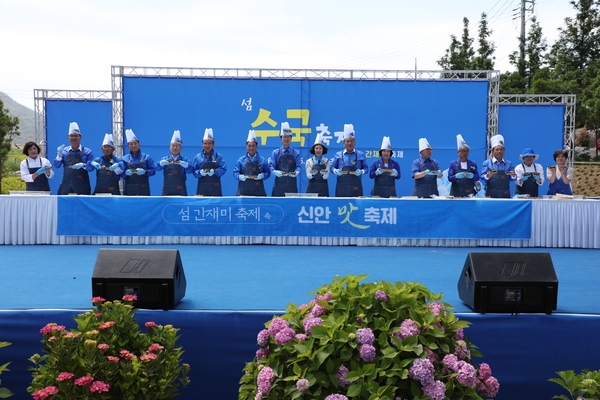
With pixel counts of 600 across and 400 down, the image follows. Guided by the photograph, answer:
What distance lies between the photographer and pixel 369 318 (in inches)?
71.4

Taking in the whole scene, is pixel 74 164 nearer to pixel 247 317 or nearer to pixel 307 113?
pixel 307 113

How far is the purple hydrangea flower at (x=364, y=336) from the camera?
172cm

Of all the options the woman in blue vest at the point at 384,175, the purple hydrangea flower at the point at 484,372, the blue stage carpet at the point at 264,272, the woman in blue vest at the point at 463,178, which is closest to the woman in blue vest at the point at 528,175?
the woman in blue vest at the point at 463,178

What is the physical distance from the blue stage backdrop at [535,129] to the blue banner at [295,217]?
5.23 meters

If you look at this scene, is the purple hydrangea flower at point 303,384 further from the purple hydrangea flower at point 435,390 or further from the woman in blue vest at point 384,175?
the woman in blue vest at point 384,175

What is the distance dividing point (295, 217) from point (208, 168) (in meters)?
1.65

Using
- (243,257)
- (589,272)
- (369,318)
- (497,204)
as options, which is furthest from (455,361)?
(497,204)

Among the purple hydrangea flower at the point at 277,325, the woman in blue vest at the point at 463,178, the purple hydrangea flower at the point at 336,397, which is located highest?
the woman in blue vest at the point at 463,178

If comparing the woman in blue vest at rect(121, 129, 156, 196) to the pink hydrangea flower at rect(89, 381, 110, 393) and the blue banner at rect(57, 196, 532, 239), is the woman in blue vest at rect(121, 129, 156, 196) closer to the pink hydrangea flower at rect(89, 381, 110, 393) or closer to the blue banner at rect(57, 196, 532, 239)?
the blue banner at rect(57, 196, 532, 239)

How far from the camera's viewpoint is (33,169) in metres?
6.91

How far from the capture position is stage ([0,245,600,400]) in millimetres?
2740

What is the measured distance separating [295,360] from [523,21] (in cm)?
2899

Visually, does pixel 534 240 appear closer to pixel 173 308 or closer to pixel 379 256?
pixel 379 256

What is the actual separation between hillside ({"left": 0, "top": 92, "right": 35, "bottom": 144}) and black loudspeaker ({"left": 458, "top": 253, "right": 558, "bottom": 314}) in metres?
100
